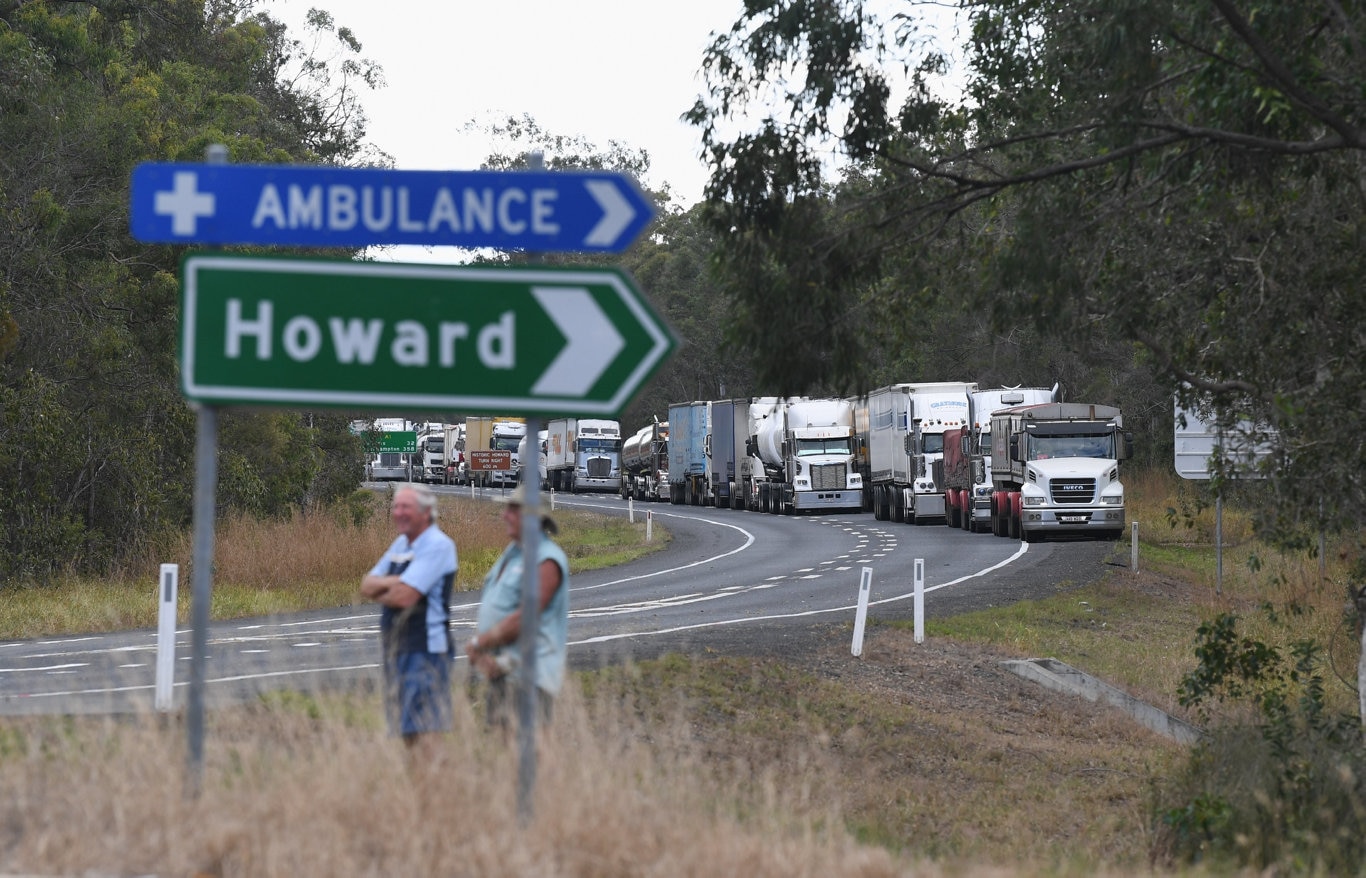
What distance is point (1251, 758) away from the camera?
40.0 ft

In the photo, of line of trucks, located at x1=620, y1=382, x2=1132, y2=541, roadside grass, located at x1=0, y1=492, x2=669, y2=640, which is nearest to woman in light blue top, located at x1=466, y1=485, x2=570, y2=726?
roadside grass, located at x1=0, y1=492, x2=669, y2=640

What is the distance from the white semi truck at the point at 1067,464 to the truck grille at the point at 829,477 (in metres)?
15.5

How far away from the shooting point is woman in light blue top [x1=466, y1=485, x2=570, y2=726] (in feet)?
25.9

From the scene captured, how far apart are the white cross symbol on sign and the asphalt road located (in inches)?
85.3

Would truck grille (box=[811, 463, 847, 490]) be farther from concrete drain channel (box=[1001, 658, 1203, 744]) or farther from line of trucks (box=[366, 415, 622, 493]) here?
concrete drain channel (box=[1001, 658, 1203, 744])

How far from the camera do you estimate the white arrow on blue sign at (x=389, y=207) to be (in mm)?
6707

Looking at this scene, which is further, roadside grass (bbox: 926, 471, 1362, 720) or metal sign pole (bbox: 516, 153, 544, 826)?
roadside grass (bbox: 926, 471, 1362, 720)

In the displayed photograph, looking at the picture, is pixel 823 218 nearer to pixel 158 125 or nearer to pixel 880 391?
pixel 158 125

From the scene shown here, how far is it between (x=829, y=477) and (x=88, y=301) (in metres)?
29.5

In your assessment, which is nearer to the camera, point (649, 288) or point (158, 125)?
point (158, 125)

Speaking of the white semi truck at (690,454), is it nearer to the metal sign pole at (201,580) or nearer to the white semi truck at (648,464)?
the white semi truck at (648,464)

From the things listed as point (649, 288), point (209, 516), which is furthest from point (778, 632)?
point (649, 288)

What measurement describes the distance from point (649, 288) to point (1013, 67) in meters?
85.1

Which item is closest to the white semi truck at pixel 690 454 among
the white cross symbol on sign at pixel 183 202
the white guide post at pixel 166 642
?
the white guide post at pixel 166 642
